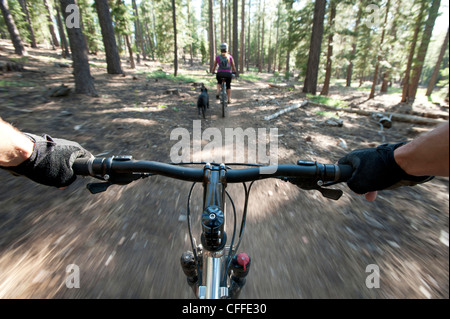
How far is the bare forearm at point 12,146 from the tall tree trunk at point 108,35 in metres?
16.8

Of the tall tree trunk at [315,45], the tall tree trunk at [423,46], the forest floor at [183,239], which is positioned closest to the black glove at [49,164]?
the forest floor at [183,239]

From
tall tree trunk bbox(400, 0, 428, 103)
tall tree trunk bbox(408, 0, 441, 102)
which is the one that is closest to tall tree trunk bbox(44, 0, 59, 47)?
tall tree trunk bbox(400, 0, 428, 103)

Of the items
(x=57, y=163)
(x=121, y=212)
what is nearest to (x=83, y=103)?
(x=121, y=212)

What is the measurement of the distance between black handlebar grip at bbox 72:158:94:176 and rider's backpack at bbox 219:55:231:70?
371 inches

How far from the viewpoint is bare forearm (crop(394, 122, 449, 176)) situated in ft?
2.92

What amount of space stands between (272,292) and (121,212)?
2.57 m

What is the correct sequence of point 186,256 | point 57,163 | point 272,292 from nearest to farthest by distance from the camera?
point 57,163 → point 186,256 → point 272,292

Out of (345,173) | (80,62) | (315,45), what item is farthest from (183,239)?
(315,45)

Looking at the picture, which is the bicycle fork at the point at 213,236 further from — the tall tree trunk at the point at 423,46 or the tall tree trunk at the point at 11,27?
the tall tree trunk at the point at 11,27

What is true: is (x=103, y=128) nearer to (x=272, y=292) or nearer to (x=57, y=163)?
(x=57, y=163)

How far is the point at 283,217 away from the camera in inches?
139

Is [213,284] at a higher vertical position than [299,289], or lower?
higher

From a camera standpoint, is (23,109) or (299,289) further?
(23,109)
